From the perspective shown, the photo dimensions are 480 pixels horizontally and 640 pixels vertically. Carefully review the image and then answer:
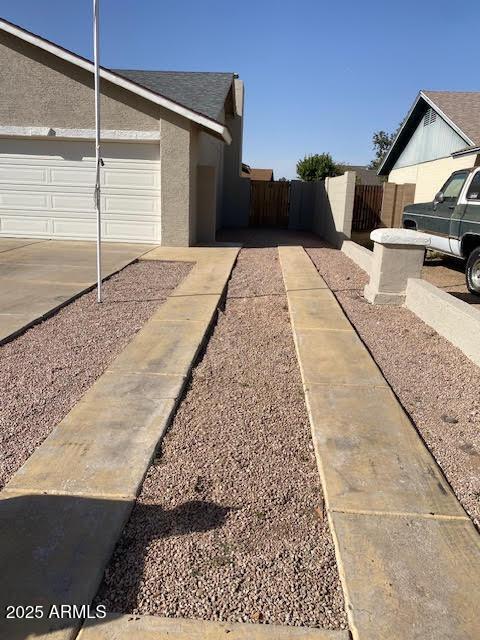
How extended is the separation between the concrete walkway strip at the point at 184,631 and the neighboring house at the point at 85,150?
12.0 m

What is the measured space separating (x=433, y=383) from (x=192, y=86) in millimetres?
14944

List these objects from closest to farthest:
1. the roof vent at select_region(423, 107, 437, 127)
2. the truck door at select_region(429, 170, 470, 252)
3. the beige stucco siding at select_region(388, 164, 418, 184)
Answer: the truck door at select_region(429, 170, 470, 252), the roof vent at select_region(423, 107, 437, 127), the beige stucco siding at select_region(388, 164, 418, 184)

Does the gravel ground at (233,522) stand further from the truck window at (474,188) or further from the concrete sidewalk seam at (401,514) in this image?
the truck window at (474,188)

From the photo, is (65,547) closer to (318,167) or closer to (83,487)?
(83,487)

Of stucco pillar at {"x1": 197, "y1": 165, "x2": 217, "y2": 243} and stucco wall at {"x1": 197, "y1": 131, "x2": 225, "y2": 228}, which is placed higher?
stucco wall at {"x1": 197, "y1": 131, "x2": 225, "y2": 228}

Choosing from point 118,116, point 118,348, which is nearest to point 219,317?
point 118,348

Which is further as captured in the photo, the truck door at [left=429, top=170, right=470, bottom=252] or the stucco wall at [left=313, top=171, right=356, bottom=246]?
the stucco wall at [left=313, top=171, right=356, bottom=246]

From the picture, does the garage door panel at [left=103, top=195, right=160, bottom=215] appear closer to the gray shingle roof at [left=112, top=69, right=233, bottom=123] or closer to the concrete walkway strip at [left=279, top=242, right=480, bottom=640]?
the gray shingle roof at [left=112, top=69, right=233, bottom=123]

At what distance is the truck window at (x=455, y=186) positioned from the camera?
1024cm

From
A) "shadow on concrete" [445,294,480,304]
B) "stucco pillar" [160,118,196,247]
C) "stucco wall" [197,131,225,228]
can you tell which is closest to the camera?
"shadow on concrete" [445,294,480,304]

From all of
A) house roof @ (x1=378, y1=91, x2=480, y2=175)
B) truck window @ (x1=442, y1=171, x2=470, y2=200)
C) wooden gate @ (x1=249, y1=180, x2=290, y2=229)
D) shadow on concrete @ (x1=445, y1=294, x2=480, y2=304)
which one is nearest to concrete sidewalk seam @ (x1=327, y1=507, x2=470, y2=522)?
shadow on concrete @ (x1=445, y1=294, x2=480, y2=304)

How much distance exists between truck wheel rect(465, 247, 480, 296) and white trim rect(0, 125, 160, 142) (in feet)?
26.7

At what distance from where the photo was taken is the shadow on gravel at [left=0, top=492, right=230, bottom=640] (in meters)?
2.18

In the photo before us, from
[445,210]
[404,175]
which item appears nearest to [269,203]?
[404,175]
